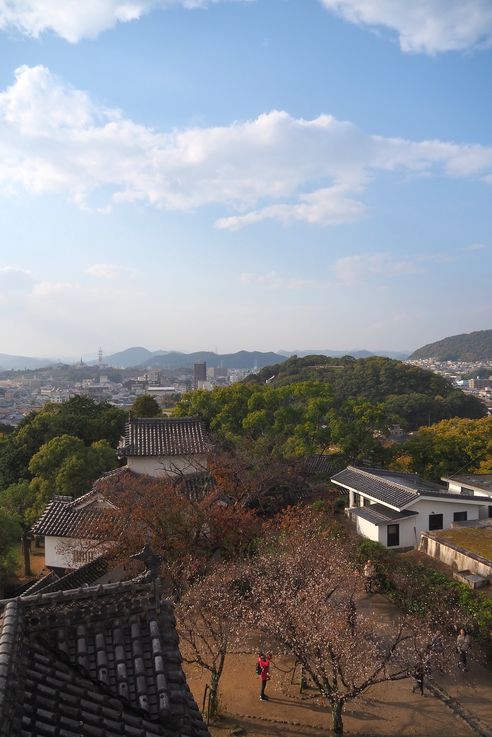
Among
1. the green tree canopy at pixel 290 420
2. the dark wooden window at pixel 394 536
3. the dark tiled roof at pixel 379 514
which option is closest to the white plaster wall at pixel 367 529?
the dark tiled roof at pixel 379 514

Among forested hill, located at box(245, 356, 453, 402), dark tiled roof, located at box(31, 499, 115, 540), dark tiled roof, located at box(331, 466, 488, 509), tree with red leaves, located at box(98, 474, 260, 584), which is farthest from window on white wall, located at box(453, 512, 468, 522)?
forested hill, located at box(245, 356, 453, 402)

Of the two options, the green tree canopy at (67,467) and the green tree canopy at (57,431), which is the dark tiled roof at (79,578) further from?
the green tree canopy at (57,431)

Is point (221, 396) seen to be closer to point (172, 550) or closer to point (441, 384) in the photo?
point (172, 550)

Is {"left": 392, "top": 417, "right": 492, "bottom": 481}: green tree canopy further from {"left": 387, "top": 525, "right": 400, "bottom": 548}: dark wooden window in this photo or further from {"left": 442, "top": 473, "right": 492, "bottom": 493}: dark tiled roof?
{"left": 387, "top": 525, "right": 400, "bottom": 548}: dark wooden window

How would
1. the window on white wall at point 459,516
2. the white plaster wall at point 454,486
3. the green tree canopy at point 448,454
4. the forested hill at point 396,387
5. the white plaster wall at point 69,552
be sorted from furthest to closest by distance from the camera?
the forested hill at point 396,387, the green tree canopy at point 448,454, the white plaster wall at point 454,486, the window on white wall at point 459,516, the white plaster wall at point 69,552

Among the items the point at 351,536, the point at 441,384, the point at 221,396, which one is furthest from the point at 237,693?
the point at 441,384

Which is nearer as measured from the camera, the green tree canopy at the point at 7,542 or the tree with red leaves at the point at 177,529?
the tree with red leaves at the point at 177,529
